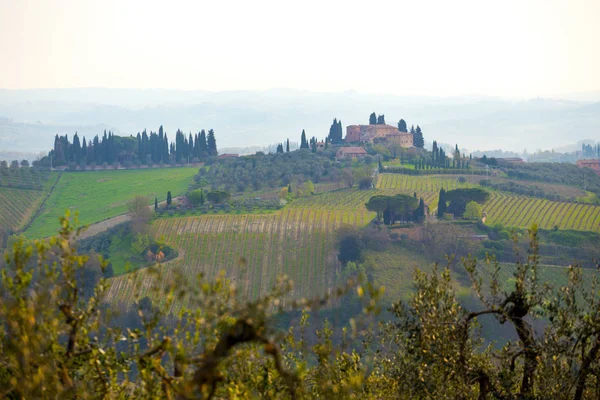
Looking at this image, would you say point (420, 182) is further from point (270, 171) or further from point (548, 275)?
point (548, 275)

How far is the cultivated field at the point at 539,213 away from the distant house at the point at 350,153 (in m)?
25.7

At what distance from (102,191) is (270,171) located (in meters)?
22.9

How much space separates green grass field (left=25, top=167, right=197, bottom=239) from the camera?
7619 cm

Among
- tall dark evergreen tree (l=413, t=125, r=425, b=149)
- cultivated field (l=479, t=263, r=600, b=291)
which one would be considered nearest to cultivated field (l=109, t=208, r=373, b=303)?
cultivated field (l=479, t=263, r=600, b=291)

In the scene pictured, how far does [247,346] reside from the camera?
821 centimetres

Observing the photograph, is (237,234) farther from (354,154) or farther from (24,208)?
(354,154)

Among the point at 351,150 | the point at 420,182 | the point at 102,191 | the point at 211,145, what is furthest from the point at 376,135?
the point at 102,191

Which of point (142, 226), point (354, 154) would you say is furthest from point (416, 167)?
point (142, 226)

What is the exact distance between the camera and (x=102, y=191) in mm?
87250

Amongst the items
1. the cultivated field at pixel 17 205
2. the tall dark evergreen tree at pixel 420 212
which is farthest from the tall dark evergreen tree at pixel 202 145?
the tall dark evergreen tree at pixel 420 212

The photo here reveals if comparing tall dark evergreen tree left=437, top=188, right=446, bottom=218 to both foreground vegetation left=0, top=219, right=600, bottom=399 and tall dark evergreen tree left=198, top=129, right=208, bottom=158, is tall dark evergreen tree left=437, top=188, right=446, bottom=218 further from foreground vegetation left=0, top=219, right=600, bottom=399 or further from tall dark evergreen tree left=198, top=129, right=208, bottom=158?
foreground vegetation left=0, top=219, right=600, bottom=399

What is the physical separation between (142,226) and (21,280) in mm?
58243

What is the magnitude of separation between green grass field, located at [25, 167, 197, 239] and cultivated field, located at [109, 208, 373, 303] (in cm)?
1437

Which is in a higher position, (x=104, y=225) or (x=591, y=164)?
(x=591, y=164)
